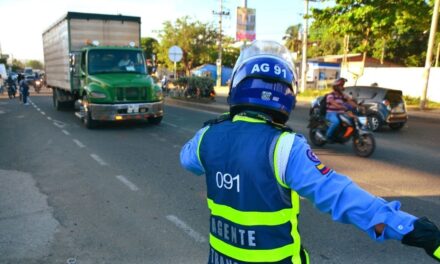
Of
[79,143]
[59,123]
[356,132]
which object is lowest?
[59,123]

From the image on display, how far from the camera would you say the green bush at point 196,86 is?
23.4 m

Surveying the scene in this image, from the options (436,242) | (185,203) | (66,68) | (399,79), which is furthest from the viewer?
(399,79)

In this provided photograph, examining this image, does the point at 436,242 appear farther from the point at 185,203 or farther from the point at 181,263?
the point at 185,203

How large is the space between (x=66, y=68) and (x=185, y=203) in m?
11.5

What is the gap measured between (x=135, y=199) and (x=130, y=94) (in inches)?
276

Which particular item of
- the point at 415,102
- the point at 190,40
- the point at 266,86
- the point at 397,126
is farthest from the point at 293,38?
the point at 266,86

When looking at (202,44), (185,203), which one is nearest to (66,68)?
(185,203)

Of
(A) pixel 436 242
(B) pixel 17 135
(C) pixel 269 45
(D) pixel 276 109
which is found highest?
(C) pixel 269 45

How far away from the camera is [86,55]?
41.9 feet

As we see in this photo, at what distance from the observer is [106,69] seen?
1280 cm

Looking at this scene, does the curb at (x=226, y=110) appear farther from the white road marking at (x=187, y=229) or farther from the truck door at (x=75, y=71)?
the white road marking at (x=187, y=229)

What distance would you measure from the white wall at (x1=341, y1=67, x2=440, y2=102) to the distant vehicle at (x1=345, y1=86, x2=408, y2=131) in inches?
428

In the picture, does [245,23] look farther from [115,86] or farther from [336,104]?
[336,104]

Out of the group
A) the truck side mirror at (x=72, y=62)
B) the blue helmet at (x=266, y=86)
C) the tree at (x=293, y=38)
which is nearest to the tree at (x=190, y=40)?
the tree at (x=293, y=38)
